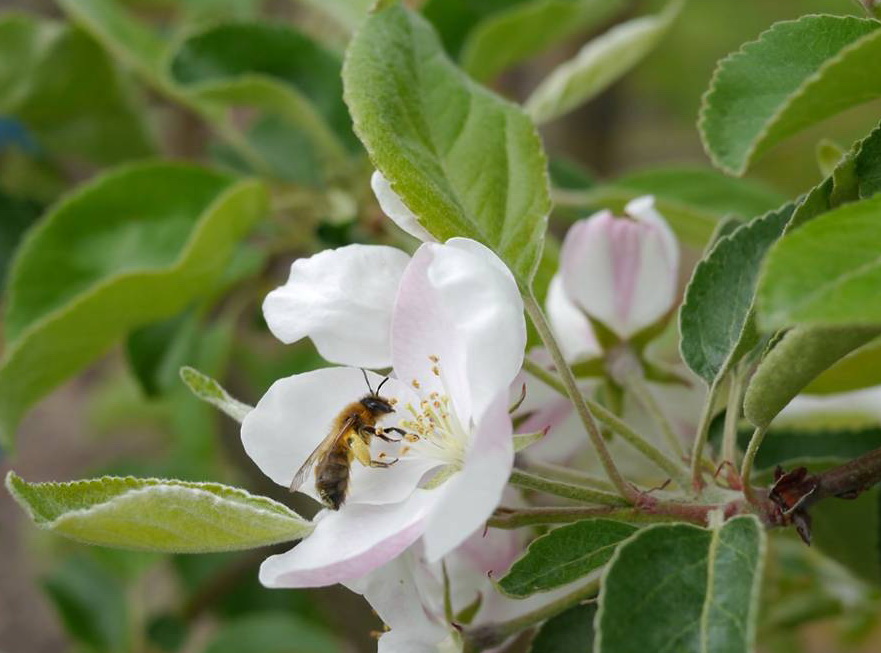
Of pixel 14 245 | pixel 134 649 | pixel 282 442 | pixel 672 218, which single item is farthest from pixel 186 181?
pixel 134 649

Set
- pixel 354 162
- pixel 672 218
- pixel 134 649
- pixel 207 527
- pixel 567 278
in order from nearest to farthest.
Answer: pixel 207 527, pixel 567 278, pixel 672 218, pixel 354 162, pixel 134 649

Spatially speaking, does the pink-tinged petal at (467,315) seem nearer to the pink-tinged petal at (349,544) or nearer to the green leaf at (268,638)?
the pink-tinged petal at (349,544)

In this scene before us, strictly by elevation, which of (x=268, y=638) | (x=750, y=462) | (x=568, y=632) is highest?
(x=750, y=462)

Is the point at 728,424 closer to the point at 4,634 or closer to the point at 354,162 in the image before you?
the point at 354,162

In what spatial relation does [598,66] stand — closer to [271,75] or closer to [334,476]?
[271,75]

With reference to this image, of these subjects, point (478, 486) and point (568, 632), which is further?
point (568, 632)

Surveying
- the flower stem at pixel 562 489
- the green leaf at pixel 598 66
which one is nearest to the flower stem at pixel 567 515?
the flower stem at pixel 562 489

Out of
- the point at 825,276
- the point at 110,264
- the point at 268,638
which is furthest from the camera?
the point at 268,638

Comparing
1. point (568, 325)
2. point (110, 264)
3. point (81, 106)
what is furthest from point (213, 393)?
point (81, 106)
